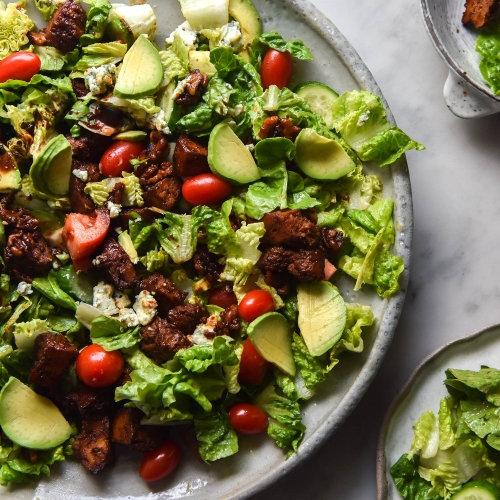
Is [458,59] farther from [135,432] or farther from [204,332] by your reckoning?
[135,432]

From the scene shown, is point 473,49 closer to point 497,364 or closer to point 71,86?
point 497,364

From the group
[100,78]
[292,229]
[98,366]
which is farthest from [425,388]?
[100,78]

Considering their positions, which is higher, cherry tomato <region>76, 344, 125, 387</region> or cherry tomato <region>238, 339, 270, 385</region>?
cherry tomato <region>238, 339, 270, 385</region>

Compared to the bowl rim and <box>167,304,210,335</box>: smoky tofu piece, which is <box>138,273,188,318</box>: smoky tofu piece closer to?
<box>167,304,210,335</box>: smoky tofu piece

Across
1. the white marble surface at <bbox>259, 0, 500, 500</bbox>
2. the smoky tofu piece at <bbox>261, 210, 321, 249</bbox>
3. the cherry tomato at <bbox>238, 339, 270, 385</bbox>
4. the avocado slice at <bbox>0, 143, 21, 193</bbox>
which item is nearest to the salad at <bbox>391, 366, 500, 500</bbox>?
the white marble surface at <bbox>259, 0, 500, 500</bbox>

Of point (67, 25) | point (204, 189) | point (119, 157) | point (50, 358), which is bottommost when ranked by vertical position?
point (50, 358)

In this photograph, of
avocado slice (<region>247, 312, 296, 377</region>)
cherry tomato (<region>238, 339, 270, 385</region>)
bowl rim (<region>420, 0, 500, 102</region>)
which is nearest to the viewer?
avocado slice (<region>247, 312, 296, 377</region>)
